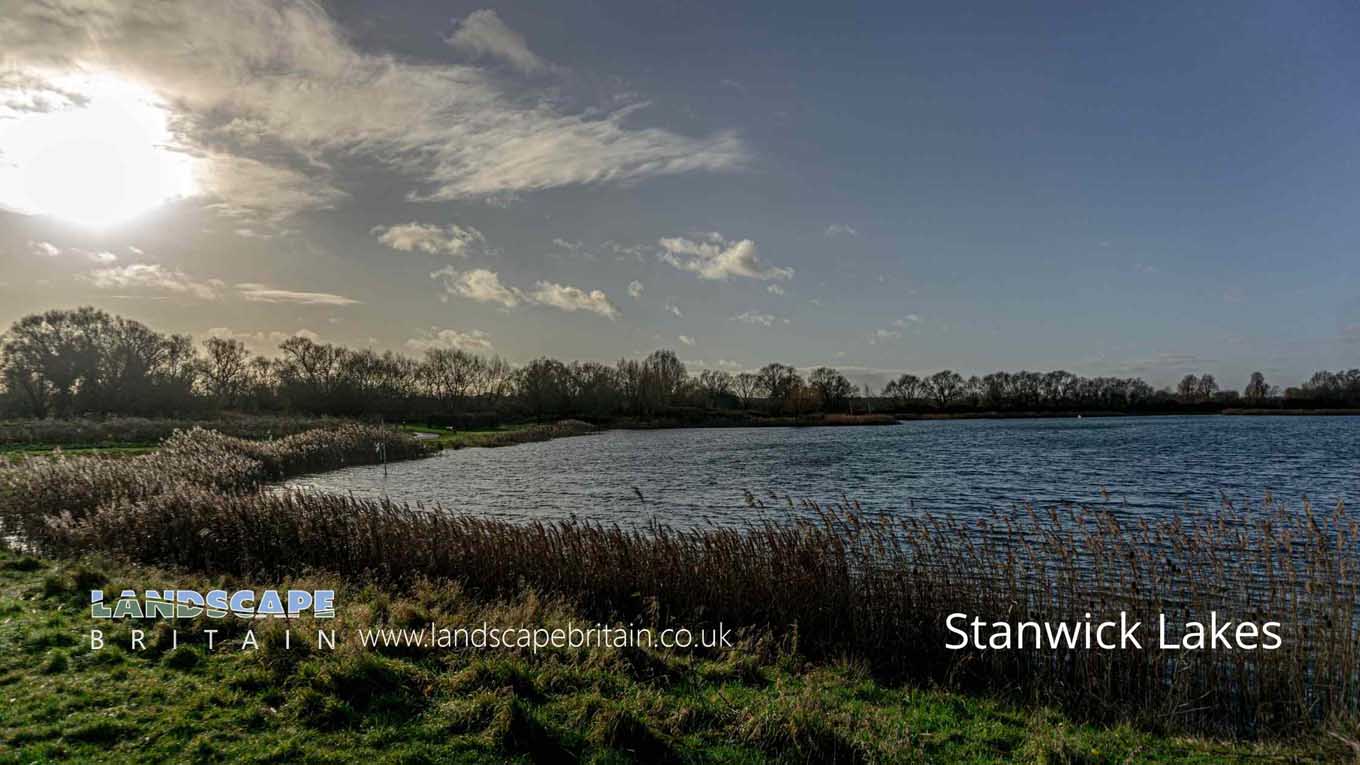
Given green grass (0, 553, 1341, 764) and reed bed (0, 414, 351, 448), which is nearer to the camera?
green grass (0, 553, 1341, 764)

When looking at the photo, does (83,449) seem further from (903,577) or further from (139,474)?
(903,577)

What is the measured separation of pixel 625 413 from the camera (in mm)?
113125

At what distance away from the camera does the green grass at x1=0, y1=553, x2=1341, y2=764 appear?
6.14 m

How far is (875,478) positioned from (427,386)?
103722mm

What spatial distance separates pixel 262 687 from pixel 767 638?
20.8ft

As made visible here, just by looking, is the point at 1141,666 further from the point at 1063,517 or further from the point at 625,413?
the point at 625,413

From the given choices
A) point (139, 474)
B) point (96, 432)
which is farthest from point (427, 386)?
point (139, 474)

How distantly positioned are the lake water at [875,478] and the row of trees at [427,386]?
38.5 meters

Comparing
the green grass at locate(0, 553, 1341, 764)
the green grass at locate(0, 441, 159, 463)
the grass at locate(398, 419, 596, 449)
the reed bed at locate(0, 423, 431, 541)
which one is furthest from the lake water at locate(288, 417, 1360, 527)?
the green grass at locate(0, 441, 159, 463)

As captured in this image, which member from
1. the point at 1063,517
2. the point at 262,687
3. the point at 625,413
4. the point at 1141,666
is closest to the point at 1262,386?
the point at 625,413

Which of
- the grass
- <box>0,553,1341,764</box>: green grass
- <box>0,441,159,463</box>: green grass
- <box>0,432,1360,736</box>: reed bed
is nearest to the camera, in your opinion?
<box>0,553,1341,764</box>: green grass

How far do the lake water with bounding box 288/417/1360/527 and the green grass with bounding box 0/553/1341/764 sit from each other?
7510mm

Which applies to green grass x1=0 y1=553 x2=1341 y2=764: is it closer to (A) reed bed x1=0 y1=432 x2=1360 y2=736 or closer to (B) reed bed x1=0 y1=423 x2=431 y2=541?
(A) reed bed x1=0 y1=432 x2=1360 y2=736

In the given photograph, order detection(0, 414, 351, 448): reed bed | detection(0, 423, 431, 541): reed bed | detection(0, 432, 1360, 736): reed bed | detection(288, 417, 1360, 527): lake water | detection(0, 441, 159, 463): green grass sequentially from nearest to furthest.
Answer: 1. detection(0, 432, 1360, 736): reed bed
2. detection(0, 423, 431, 541): reed bed
3. detection(288, 417, 1360, 527): lake water
4. detection(0, 441, 159, 463): green grass
5. detection(0, 414, 351, 448): reed bed
